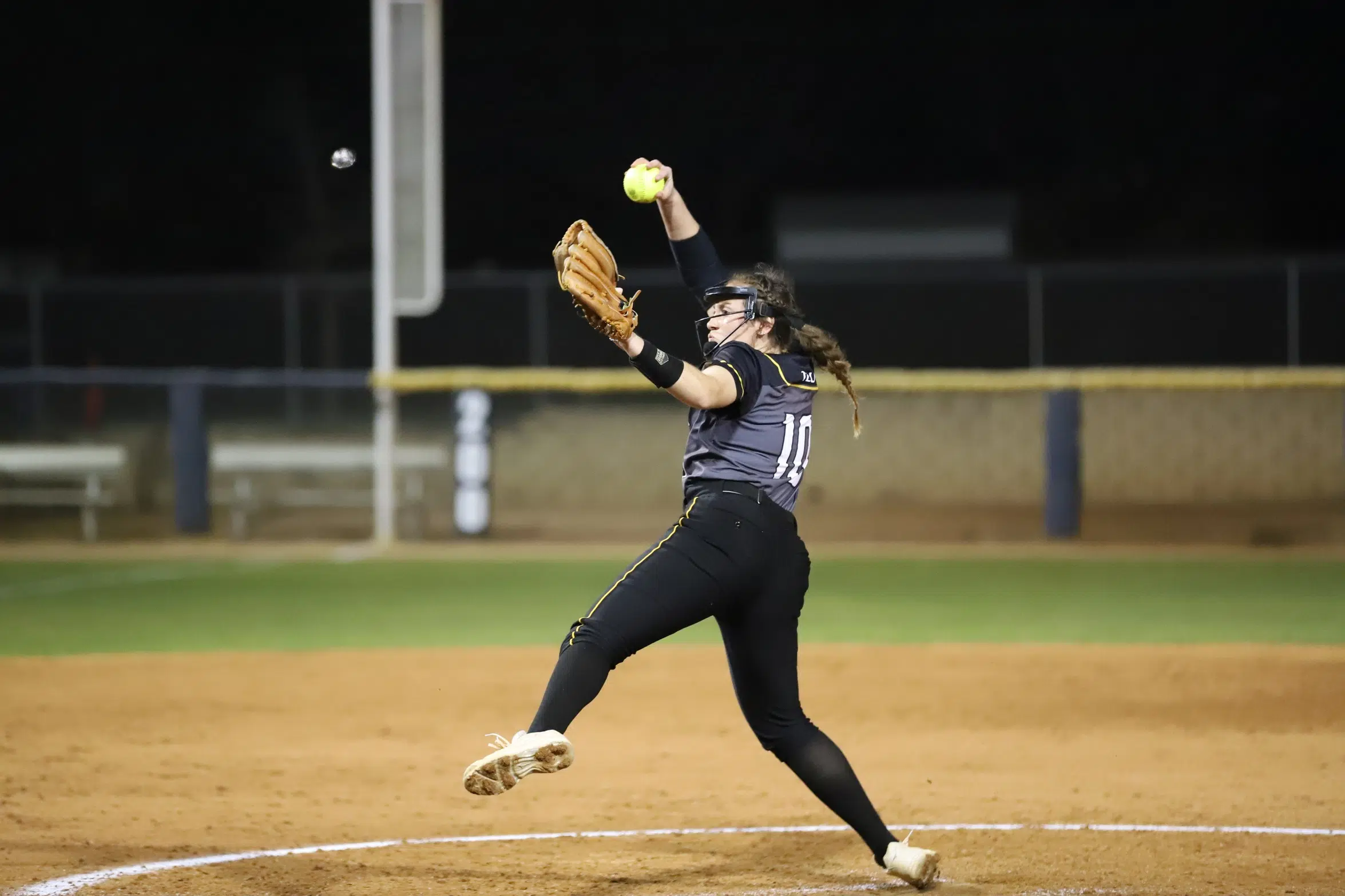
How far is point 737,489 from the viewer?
4.66m

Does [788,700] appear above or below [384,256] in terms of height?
below

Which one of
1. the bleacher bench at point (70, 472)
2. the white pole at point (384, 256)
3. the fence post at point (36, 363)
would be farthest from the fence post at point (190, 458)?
the fence post at point (36, 363)

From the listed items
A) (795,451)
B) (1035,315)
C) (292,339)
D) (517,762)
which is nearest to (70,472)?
(292,339)

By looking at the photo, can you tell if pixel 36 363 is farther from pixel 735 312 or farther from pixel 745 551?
pixel 745 551

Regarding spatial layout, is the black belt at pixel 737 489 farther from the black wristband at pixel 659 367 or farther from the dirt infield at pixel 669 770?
the dirt infield at pixel 669 770

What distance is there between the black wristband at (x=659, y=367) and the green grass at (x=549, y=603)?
230 inches

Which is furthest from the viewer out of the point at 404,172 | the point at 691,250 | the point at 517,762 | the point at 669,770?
the point at 404,172

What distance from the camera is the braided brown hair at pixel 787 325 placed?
478 centimetres

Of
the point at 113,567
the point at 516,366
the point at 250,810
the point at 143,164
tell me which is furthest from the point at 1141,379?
the point at 143,164

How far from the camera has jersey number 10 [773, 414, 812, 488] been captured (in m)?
4.73

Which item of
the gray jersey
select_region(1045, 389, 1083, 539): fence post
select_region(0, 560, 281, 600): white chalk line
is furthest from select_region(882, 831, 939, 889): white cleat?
select_region(1045, 389, 1083, 539): fence post

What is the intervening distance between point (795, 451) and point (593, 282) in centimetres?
75

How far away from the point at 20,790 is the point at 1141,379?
435 inches

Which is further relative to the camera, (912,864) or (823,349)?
(823,349)
